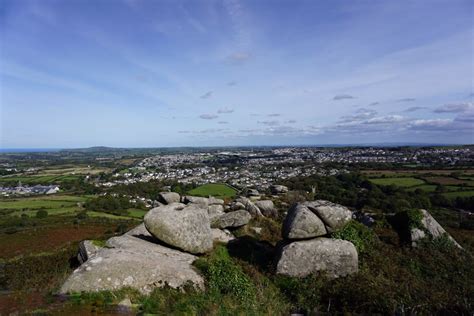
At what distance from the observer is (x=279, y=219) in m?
24.5

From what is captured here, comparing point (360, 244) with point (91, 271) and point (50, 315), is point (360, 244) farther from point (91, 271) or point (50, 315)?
point (50, 315)

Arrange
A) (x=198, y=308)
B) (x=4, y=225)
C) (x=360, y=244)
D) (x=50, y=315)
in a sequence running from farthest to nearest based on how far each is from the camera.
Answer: (x=4, y=225) < (x=360, y=244) < (x=198, y=308) < (x=50, y=315)

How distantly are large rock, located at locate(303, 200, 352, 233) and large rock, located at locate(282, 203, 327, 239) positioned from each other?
33 centimetres

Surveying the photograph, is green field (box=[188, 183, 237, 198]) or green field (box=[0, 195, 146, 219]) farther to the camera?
green field (box=[188, 183, 237, 198])

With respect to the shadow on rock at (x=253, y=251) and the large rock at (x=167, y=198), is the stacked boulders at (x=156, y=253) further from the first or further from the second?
the large rock at (x=167, y=198)

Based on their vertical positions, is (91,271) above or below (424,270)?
above

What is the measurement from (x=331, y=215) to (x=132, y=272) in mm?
9089

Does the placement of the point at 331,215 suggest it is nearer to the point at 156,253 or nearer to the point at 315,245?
the point at 315,245

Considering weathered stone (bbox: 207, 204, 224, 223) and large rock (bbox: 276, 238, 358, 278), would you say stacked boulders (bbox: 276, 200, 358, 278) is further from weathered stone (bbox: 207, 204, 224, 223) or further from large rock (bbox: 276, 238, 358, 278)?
weathered stone (bbox: 207, 204, 224, 223)

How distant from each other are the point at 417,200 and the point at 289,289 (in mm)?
44291

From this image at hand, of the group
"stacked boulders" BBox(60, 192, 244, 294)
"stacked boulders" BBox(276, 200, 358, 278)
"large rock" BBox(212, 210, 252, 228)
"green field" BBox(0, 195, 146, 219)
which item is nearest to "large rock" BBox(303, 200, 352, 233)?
"stacked boulders" BBox(276, 200, 358, 278)

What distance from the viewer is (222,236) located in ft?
61.0

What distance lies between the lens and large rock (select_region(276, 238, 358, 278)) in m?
13.1

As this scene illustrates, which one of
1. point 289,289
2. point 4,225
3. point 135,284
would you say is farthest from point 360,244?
point 4,225
